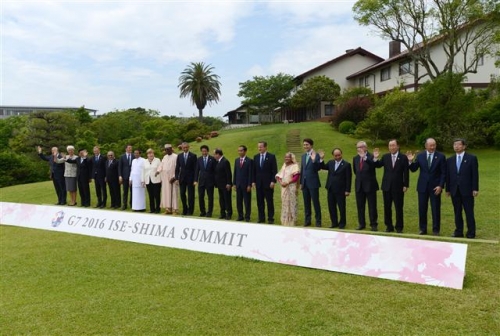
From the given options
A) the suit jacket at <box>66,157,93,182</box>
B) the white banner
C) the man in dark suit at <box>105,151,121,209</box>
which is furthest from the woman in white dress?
the white banner

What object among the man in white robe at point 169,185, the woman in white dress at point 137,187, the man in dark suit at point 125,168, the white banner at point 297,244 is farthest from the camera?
the man in dark suit at point 125,168

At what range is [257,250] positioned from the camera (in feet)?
19.5

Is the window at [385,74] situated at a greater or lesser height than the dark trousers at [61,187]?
greater

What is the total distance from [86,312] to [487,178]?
13.5m

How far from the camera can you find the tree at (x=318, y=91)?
37.5 metres

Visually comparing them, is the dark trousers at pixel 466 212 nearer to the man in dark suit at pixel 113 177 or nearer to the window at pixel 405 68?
the man in dark suit at pixel 113 177

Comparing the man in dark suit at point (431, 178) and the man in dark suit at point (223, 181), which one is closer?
the man in dark suit at point (431, 178)

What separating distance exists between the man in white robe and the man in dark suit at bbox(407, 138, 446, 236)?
17.9 ft

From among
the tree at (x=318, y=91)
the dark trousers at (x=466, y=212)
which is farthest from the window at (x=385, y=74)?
the dark trousers at (x=466, y=212)

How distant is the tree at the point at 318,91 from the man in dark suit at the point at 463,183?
31514 millimetres

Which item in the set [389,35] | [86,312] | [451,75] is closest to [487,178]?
[451,75]

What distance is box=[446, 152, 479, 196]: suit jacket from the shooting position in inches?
264

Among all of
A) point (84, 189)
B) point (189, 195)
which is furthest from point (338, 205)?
point (84, 189)

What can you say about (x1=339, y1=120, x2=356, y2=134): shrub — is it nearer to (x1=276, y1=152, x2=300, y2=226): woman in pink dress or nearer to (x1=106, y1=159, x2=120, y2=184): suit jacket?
(x1=106, y1=159, x2=120, y2=184): suit jacket
